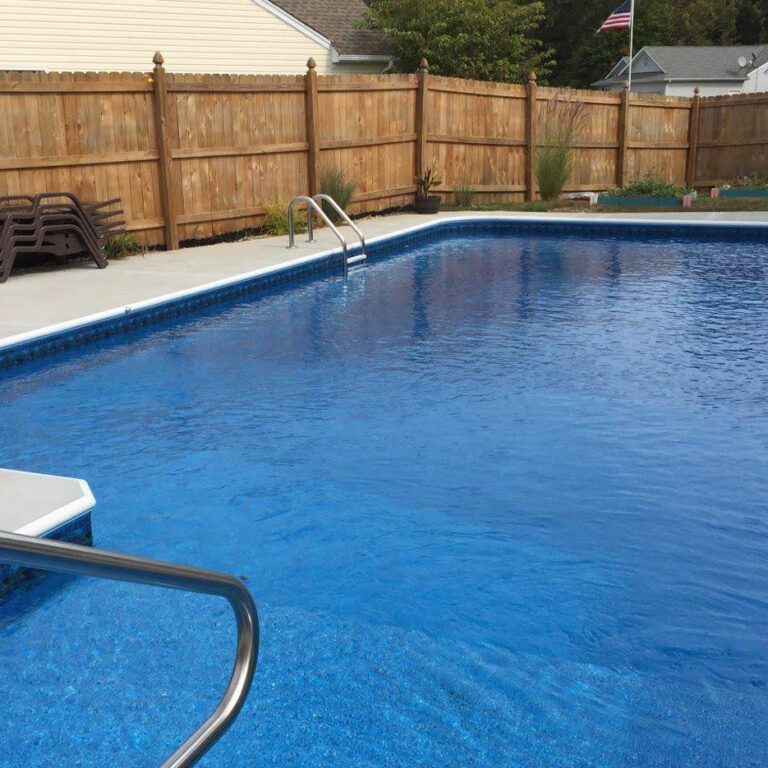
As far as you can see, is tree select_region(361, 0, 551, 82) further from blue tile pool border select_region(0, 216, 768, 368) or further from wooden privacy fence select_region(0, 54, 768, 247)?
blue tile pool border select_region(0, 216, 768, 368)

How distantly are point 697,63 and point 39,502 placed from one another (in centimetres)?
3767

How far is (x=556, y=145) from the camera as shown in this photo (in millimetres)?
15992

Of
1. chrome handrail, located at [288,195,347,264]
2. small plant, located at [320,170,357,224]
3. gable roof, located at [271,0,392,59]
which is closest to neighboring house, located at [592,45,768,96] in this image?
gable roof, located at [271,0,392,59]

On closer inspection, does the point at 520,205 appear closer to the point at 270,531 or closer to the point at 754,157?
the point at 754,157

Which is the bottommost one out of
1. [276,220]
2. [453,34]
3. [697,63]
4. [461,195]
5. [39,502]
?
[39,502]

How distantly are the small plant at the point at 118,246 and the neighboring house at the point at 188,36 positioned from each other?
7.39 metres

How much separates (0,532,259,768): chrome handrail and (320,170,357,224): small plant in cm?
1144

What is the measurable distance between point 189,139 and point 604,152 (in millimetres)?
9023

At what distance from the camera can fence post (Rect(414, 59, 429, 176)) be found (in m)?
14.5

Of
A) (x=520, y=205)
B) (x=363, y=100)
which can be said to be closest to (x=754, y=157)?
(x=520, y=205)

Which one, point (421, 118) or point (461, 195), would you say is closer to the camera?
point (421, 118)

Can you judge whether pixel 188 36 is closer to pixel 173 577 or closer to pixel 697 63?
pixel 173 577

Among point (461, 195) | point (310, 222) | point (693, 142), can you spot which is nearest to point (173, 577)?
point (310, 222)

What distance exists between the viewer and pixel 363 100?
537 inches
